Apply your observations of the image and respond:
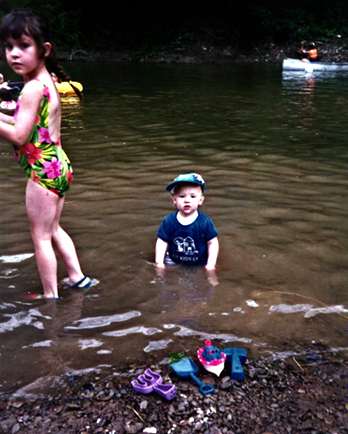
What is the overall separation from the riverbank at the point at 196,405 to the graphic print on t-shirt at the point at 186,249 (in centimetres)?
151

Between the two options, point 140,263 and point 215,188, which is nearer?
point 140,263

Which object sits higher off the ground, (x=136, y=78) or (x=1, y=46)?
(x=1, y=46)

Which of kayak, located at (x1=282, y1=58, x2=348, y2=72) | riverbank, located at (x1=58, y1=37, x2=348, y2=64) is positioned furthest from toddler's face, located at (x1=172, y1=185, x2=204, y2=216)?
riverbank, located at (x1=58, y1=37, x2=348, y2=64)

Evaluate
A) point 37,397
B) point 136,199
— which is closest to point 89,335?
point 37,397

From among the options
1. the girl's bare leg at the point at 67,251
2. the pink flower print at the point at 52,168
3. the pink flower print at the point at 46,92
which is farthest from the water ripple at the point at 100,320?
the pink flower print at the point at 46,92

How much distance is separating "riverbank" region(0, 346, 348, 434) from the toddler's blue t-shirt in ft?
4.95

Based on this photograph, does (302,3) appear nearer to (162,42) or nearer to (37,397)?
(162,42)

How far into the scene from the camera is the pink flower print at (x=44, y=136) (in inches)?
128

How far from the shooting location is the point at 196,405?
256cm

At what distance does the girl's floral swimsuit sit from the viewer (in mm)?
3234

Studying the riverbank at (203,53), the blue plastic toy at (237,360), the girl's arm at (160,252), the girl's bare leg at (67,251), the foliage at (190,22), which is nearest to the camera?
the blue plastic toy at (237,360)

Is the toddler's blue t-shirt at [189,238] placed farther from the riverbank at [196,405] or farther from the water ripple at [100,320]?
the riverbank at [196,405]

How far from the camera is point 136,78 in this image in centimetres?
1859

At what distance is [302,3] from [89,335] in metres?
32.3
